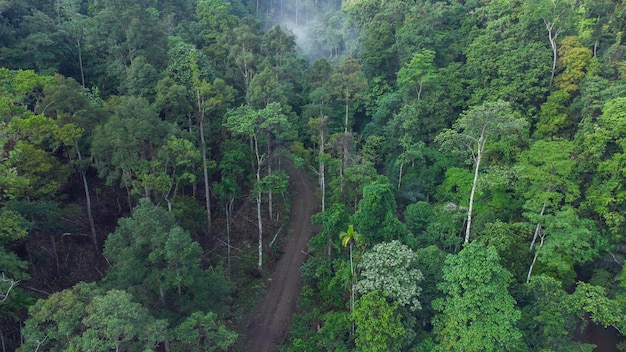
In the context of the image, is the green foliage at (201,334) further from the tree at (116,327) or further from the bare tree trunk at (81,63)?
the bare tree trunk at (81,63)

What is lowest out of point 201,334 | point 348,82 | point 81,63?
point 201,334

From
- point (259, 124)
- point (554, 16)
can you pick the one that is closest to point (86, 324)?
point (259, 124)

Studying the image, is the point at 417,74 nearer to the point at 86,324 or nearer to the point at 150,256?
the point at 150,256

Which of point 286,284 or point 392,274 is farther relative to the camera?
point 286,284

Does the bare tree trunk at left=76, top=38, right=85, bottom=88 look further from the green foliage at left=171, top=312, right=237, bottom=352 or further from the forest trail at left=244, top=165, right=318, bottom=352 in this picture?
the green foliage at left=171, top=312, right=237, bottom=352

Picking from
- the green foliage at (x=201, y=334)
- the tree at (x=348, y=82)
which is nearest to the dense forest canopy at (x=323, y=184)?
the green foliage at (x=201, y=334)

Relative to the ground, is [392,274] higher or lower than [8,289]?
lower

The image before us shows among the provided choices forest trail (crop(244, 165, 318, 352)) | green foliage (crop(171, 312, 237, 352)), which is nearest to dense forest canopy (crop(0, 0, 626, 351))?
green foliage (crop(171, 312, 237, 352))
